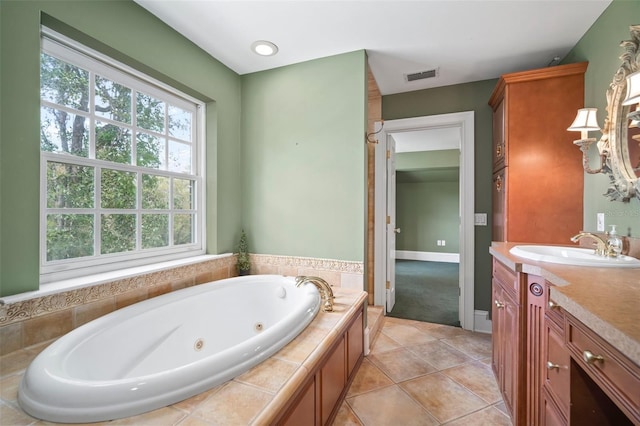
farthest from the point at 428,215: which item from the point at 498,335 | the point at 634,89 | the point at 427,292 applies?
the point at 634,89

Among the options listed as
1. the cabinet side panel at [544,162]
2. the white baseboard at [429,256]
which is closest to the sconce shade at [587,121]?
the cabinet side panel at [544,162]

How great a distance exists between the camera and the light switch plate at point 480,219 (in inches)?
98.9

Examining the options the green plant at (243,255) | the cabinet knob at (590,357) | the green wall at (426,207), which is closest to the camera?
the cabinet knob at (590,357)

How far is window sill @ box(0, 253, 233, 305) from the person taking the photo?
1136mm

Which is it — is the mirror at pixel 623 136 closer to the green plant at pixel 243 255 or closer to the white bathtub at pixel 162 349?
the white bathtub at pixel 162 349

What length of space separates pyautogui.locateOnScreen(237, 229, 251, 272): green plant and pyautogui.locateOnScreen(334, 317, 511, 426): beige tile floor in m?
1.22

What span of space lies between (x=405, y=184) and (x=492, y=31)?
4715 millimetres

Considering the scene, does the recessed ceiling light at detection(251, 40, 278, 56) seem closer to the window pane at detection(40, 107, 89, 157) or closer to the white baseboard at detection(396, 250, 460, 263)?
the window pane at detection(40, 107, 89, 157)

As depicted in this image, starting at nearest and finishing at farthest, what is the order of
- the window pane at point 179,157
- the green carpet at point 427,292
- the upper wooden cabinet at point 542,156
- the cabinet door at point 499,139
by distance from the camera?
the upper wooden cabinet at point 542,156 → the window pane at point 179,157 → the cabinet door at point 499,139 → the green carpet at point 427,292

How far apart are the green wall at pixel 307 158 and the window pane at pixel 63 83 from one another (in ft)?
3.74

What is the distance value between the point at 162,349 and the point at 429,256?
5848mm

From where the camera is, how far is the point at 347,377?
162 cm

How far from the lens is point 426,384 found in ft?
5.63

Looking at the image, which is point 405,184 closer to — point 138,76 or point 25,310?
point 138,76
